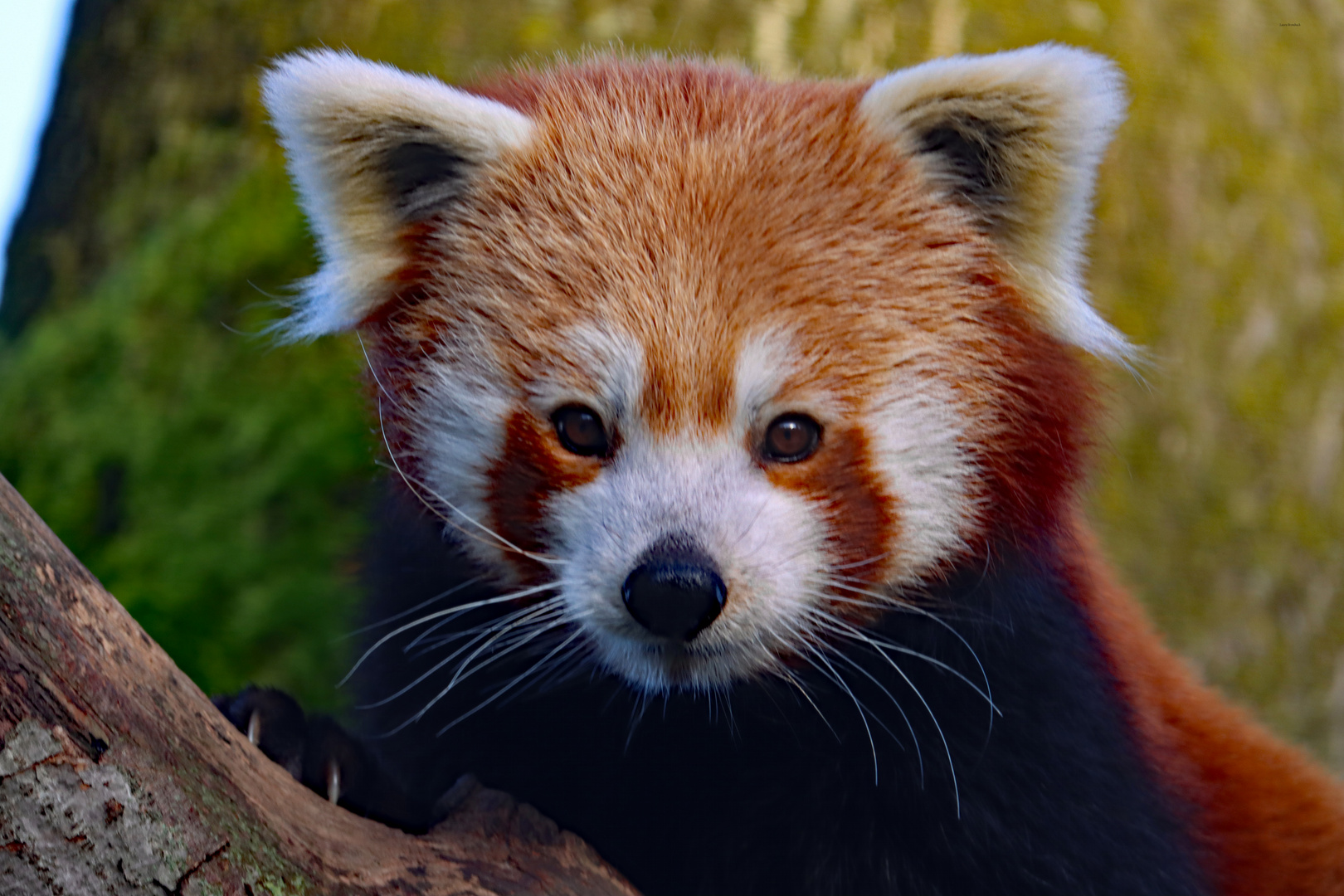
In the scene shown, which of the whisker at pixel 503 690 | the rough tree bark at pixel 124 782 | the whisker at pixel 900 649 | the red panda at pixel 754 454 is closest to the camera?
→ the rough tree bark at pixel 124 782

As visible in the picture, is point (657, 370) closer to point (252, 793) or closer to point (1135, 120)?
point (252, 793)

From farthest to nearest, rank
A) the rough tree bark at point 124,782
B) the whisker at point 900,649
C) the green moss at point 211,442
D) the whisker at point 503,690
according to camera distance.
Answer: the green moss at point 211,442
the whisker at point 503,690
the whisker at point 900,649
the rough tree bark at point 124,782

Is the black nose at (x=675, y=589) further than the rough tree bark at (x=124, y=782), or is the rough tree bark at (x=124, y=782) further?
the black nose at (x=675, y=589)

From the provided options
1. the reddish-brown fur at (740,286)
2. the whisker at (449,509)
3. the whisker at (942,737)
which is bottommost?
the whisker at (942,737)

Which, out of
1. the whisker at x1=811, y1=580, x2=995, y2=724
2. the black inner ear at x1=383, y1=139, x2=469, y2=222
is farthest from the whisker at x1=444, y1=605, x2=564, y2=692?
the black inner ear at x1=383, y1=139, x2=469, y2=222

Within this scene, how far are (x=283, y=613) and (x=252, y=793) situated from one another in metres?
1.42

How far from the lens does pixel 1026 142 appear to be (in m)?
1.59

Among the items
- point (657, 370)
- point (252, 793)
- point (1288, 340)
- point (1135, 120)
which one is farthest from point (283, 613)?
point (1288, 340)

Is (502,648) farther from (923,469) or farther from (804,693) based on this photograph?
(923,469)

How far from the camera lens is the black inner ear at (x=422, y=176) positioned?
67.6 inches

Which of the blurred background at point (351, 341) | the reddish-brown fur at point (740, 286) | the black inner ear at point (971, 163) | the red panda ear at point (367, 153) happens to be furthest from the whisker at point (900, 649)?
the blurred background at point (351, 341)

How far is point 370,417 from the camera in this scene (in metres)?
1.84

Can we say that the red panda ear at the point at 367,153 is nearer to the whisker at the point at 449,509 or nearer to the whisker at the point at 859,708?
the whisker at the point at 449,509

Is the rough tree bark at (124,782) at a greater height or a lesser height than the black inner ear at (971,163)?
lesser
